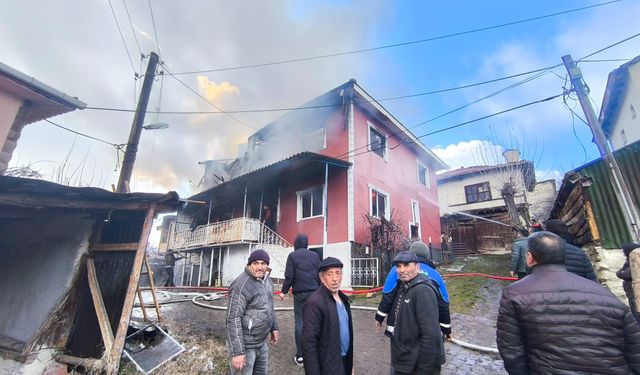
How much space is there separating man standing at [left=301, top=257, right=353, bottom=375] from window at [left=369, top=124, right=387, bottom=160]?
494 inches

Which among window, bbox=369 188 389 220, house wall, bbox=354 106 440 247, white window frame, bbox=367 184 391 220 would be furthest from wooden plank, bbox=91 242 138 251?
window, bbox=369 188 389 220

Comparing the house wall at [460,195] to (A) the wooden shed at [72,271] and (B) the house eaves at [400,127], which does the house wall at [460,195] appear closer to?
(B) the house eaves at [400,127]

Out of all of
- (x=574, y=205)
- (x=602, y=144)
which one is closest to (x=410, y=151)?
(x=574, y=205)

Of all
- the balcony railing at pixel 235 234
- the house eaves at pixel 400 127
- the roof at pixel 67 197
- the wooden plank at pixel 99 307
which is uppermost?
the house eaves at pixel 400 127

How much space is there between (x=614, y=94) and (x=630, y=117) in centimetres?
119

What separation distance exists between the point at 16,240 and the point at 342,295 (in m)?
6.05

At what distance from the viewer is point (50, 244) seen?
4926 mm

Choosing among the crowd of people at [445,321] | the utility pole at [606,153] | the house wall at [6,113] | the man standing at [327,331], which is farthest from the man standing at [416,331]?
the house wall at [6,113]

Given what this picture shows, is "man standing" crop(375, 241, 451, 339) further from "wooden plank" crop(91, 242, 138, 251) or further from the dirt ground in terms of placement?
"wooden plank" crop(91, 242, 138, 251)

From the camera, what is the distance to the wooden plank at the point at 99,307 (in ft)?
13.8

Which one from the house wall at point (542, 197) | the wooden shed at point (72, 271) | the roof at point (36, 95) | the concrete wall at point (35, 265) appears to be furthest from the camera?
the house wall at point (542, 197)

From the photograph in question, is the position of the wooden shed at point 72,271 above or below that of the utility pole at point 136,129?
below

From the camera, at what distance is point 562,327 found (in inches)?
75.7

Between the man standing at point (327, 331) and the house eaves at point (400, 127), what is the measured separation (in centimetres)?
1150
